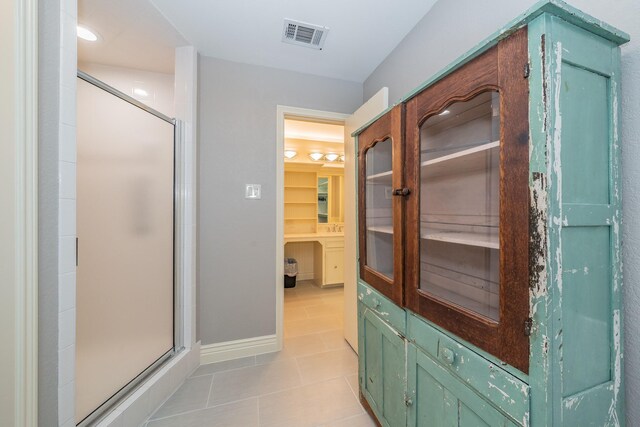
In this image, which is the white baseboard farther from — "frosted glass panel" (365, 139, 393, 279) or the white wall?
the white wall

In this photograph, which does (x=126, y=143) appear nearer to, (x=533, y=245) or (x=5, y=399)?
(x=5, y=399)

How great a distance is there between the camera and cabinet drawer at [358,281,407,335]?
3.53ft

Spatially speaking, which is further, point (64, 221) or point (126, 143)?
point (126, 143)

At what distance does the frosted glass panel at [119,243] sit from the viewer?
1207 millimetres

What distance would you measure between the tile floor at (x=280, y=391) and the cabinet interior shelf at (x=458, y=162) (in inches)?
58.4

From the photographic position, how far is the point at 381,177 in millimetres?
1377

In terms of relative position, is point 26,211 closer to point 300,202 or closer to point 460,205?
point 460,205

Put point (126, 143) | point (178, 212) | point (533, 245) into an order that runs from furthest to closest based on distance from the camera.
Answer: point (178, 212) → point (126, 143) → point (533, 245)

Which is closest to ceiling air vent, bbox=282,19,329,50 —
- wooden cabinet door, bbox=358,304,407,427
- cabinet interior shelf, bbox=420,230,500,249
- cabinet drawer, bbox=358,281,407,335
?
→ cabinet interior shelf, bbox=420,230,500,249

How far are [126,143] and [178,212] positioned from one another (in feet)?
1.92

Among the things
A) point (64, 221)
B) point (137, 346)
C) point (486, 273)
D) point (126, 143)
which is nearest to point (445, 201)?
point (486, 273)

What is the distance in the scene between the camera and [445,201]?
104cm

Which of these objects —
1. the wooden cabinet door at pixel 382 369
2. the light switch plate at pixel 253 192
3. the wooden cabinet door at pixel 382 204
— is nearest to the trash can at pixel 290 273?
the light switch plate at pixel 253 192

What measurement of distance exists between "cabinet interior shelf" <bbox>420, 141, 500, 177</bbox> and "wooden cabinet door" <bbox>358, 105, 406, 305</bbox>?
0.38 feet
